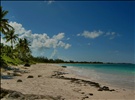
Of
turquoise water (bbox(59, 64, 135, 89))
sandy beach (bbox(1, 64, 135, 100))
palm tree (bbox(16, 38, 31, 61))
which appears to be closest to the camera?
sandy beach (bbox(1, 64, 135, 100))

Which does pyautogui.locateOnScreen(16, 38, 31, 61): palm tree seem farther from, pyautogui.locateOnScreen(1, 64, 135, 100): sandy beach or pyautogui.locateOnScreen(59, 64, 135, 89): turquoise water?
pyautogui.locateOnScreen(1, 64, 135, 100): sandy beach

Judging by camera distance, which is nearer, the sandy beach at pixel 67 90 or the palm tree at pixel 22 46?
the sandy beach at pixel 67 90

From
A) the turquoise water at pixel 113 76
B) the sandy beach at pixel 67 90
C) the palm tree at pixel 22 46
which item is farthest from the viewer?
the palm tree at pixel 22 46

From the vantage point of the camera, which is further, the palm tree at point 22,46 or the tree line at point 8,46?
the palm tree at point 22,46

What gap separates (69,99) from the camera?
986 cm

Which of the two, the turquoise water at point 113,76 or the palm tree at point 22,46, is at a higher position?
the palm tree at point 22,46

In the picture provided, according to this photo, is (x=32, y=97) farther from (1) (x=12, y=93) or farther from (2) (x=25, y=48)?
(2) (x=25, y=48)

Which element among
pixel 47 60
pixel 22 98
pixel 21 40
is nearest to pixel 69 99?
pixel 22 98

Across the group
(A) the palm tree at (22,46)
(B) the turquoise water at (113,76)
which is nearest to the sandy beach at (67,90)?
(B) the turquoise water at (113,76)

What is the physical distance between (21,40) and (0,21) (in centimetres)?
3130

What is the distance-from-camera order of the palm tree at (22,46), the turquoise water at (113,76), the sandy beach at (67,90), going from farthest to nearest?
1. the palm tree at (22,46)
2. the turquoise water at (113,76)
3. the sandy beach at (67,90)

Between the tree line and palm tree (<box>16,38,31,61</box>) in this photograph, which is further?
palm tree (<box>16,38,31,61</box>)

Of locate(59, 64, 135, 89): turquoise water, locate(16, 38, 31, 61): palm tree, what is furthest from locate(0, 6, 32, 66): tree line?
locate(59, 64, 135, 89): turquoise water

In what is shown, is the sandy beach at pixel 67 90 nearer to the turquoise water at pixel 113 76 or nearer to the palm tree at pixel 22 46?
the turquoise water at pixel 113 76
